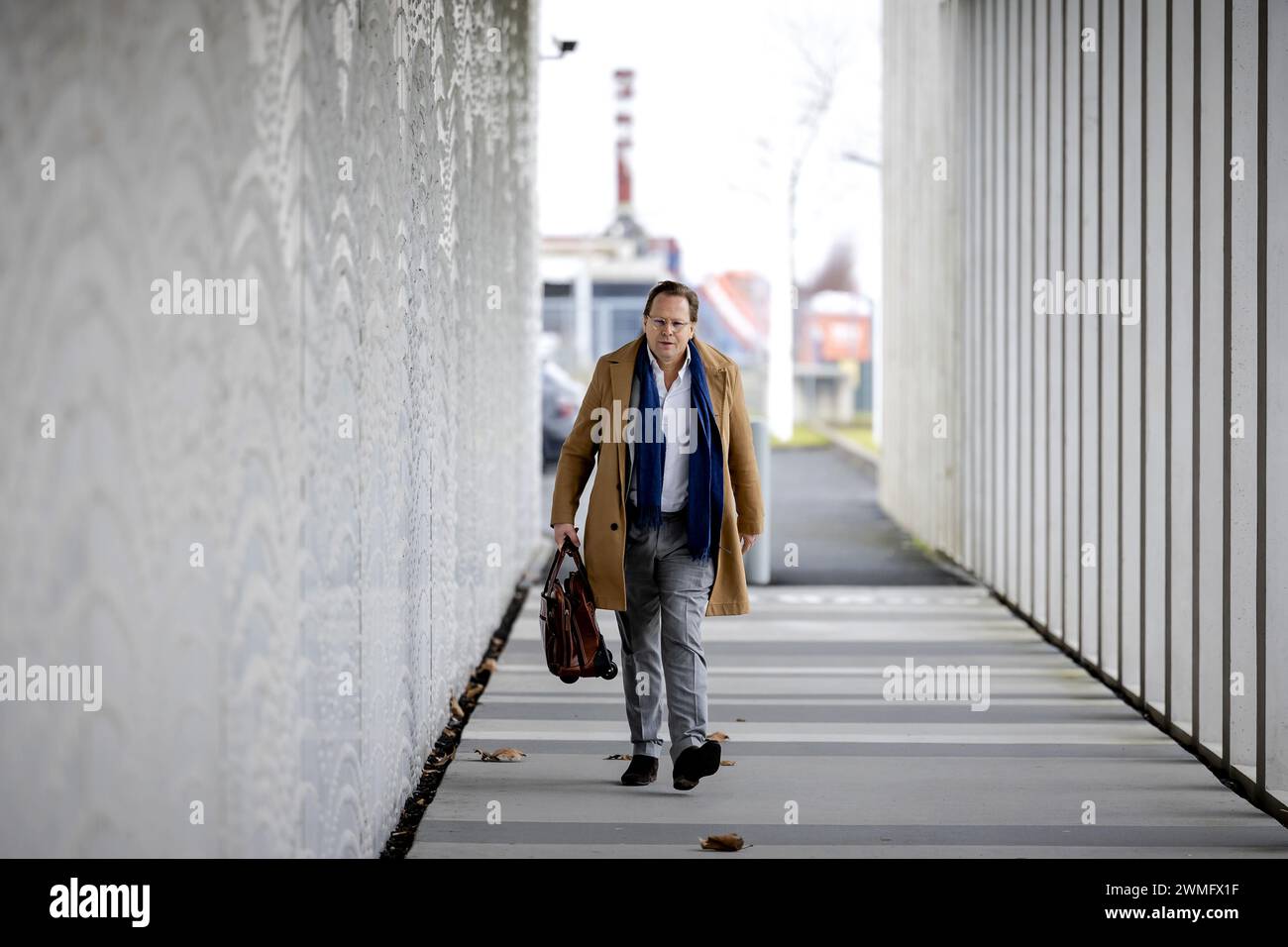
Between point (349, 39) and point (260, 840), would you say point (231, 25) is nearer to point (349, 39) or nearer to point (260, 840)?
point (349, 39)

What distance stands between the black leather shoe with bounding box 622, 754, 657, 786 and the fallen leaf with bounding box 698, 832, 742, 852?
2.57ft

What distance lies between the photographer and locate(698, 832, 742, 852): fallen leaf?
471cm

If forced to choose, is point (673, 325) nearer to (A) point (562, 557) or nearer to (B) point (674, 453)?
(B) point (674, 453)

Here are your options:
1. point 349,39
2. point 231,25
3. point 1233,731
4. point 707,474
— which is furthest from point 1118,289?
point 231,25

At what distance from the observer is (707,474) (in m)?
5.29

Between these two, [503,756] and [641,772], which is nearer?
[641,772]

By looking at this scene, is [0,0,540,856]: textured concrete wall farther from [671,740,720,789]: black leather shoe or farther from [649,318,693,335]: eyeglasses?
[671,740,720,789]: black leather shoe

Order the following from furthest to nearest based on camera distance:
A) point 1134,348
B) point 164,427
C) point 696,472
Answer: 1. point 1134,348
2. point 696,472
3. point 164,427

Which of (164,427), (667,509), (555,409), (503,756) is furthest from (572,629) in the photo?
(555,409)

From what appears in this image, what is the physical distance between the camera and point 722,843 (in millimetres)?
4730

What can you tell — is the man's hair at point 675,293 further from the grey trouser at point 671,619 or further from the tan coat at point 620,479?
the grey trouser at point 671,619

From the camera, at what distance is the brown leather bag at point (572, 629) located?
208 inches

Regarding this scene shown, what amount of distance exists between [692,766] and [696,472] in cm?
106

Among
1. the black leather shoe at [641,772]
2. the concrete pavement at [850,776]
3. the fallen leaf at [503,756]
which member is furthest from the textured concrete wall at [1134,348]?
the fallen leaf at [503,756]
